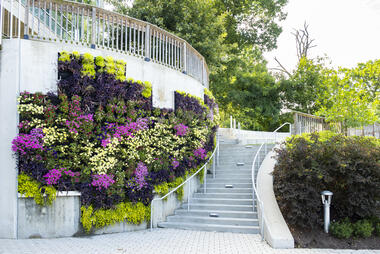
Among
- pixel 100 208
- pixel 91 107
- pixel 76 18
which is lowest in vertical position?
pixel 100 208

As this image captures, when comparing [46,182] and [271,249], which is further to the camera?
[46,182]

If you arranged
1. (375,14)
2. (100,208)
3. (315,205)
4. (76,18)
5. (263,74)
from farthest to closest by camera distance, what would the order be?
1. (263,74)
2. (375,14)
3. (76,18)
4. (100,208)
5. (315,205)

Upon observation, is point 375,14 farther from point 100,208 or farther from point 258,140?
point 100,208

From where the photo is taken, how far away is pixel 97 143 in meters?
7.54

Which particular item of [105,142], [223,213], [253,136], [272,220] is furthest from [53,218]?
[253,136]

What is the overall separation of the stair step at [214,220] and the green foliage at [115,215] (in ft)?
2.75

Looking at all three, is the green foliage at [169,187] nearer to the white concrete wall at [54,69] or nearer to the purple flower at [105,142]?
the purple flower at [105,142]

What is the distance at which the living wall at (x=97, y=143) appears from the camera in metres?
6.83

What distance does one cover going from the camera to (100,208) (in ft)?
24.0

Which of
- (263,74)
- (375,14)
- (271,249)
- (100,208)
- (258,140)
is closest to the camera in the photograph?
(271,249)

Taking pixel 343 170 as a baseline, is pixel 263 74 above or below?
above

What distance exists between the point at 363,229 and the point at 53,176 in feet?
22.5

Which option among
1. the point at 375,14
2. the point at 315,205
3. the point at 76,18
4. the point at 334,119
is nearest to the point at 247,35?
the point at 375,14

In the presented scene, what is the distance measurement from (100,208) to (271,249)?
3970mm
